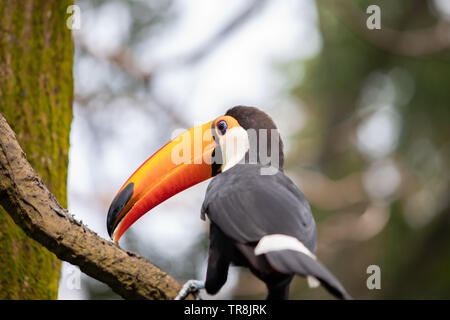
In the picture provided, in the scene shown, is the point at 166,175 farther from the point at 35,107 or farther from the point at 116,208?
the point at 35,107

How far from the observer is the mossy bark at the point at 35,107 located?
2.00m

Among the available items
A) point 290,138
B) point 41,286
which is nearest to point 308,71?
point 290,138

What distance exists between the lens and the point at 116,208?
1898 mm

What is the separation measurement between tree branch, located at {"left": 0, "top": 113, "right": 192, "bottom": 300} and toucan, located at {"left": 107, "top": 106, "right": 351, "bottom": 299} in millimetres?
202

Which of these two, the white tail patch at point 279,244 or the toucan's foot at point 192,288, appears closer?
the white tail patch at point 279,244

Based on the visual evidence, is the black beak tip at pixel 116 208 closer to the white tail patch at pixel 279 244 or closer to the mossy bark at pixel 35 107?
the mossy bark at pixel 35 107

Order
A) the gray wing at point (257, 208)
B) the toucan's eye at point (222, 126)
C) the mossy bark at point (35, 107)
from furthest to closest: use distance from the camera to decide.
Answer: the toucan's eye at point (222, 126), the mossy bark at point (35, 107), the gray wing at point (257, 208)

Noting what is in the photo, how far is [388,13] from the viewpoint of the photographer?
5.76 meters

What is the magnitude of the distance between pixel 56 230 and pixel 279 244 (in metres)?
0.61
